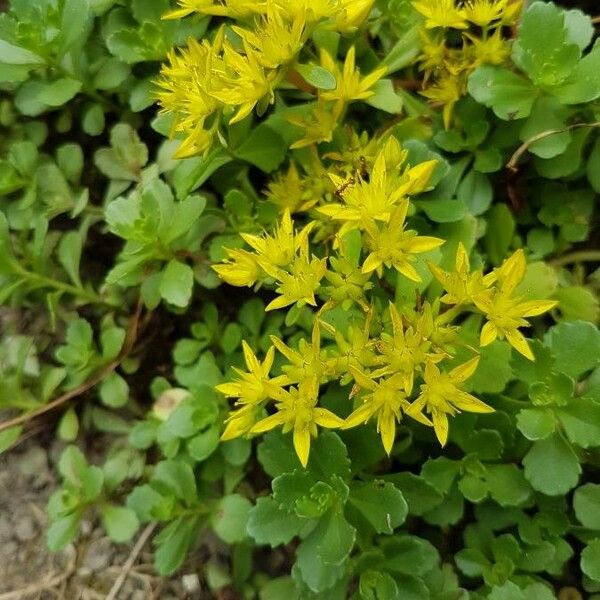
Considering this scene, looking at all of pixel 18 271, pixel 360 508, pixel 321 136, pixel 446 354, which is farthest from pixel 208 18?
pixel 360 508

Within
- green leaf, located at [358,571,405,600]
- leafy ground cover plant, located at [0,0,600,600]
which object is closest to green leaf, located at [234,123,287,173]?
leafy ground cover plant, located at [0,0,600,600]

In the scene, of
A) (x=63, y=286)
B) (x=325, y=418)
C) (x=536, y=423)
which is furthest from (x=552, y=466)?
(x=63, y=286)

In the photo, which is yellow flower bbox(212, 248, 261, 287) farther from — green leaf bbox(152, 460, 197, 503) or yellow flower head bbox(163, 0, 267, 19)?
green leaf bbox(152, 460, 197, 503)

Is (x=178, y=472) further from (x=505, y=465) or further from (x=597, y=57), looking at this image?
(x=597, y=57)

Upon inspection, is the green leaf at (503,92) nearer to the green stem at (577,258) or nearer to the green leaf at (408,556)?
the green stem at (577,258)

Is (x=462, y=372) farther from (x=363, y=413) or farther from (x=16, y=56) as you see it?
(x=16, y=56)

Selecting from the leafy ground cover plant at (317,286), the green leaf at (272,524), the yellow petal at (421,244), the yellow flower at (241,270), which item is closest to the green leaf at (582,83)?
the leafy ground cover plant at (317,286)
